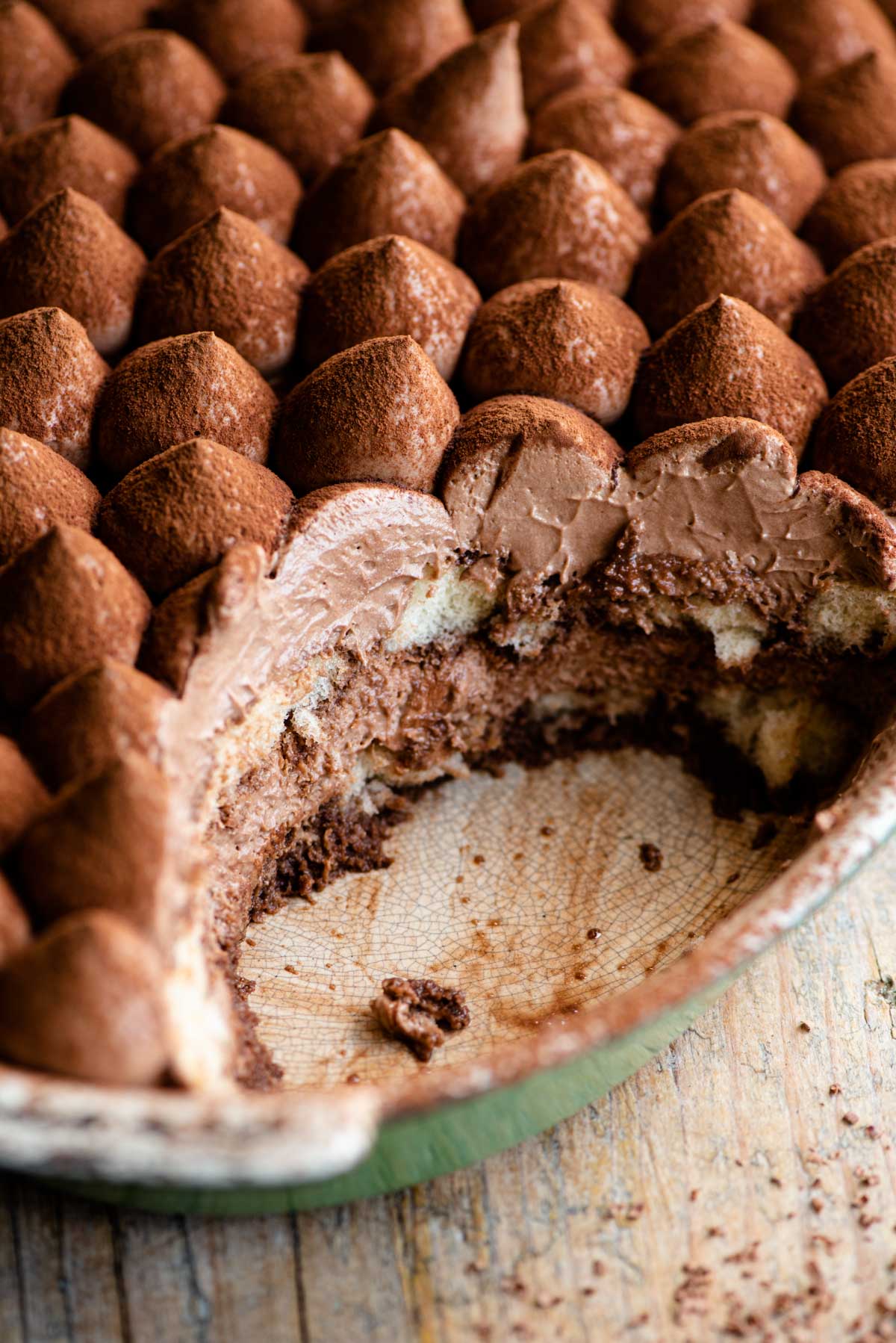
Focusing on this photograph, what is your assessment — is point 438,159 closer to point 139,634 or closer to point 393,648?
point 393,648

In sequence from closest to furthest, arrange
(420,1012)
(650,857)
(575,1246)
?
(575,1246), (420,1012), (650,857)

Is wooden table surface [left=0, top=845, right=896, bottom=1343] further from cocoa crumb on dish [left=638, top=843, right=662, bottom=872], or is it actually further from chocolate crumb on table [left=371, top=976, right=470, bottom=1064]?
cocoa crumb on dish [left=638, top=843, right=662, bottom=872]

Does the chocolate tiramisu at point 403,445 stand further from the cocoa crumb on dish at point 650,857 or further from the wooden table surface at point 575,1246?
the wooden table surface at point 575,1246

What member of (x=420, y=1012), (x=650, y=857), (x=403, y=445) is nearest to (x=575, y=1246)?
(x=420, y=1012)

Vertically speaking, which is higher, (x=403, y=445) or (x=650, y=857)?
(x=403, y=445)

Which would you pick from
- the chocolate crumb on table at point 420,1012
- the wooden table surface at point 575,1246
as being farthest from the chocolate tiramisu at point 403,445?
the wooden table surface at point 575,1246

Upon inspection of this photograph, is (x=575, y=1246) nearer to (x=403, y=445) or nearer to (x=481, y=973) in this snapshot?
(x=481, y=973)
